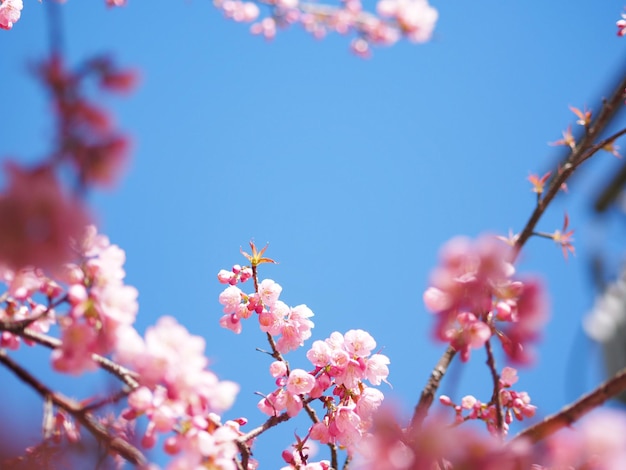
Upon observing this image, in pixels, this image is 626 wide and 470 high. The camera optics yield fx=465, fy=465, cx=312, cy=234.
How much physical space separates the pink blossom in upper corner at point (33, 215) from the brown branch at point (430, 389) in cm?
96

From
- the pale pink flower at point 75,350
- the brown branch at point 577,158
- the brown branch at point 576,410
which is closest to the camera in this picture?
the brown branch at point 576,410

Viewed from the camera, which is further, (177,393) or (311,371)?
(311,371)

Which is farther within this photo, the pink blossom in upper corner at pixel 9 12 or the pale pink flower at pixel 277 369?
the pink blossom in upper corner at pixel 9 12

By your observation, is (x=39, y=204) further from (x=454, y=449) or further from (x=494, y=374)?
(x=494, y=374)

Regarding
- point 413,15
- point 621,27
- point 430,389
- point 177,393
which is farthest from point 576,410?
point 413,15

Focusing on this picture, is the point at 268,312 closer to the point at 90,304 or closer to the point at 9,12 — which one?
the point at 90,304

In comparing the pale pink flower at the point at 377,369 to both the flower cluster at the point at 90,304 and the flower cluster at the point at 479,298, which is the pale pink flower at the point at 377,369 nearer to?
the flower cluster at the point at 479,298

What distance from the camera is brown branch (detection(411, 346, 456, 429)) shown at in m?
1.26

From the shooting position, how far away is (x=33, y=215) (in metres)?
0.91

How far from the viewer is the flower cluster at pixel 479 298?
3.48ft

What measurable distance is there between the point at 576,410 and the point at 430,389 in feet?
1.55

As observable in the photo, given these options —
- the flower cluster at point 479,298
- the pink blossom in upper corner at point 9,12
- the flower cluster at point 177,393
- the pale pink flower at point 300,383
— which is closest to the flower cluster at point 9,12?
the pink blossom in upper corner at point 9,12

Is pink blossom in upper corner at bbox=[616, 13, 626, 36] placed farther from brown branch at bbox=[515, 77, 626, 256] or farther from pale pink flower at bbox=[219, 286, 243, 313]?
pale pink flower at bbox=[219, 286, 243, 313]

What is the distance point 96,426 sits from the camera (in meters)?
1.08
